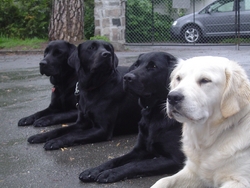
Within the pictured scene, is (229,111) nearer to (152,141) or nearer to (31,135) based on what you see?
(152,141)

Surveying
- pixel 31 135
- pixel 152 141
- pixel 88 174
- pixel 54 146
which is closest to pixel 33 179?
pixel 88 174

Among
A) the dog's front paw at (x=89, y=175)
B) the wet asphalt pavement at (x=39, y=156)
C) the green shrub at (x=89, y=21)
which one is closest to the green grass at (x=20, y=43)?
the green shrub at (x=89, y=21)

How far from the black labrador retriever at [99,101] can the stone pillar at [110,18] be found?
31.7 feet

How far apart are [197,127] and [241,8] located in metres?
14.7

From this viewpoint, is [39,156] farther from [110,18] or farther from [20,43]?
[20,43]

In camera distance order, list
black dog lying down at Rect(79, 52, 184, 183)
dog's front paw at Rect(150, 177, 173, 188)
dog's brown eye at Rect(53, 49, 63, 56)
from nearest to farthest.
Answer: dog's front paw at Rect(150, 177, 173, 188)
black dog lying down at Rect(79, 52, 184, 183)
dog's brown eye at Rect(53, 49, 63, 56)

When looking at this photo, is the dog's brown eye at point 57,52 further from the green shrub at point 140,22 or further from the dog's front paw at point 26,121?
the green shrub at point 140,22

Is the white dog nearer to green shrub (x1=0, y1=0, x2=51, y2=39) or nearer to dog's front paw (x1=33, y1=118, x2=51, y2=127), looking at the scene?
dog's front paw (x1=33, y1=118, x2=51, y2=127)

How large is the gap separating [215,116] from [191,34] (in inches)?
582

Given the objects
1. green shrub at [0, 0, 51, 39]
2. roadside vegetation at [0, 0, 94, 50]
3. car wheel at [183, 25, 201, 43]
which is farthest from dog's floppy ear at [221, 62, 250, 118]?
green shrub at [0, 0, 51, 39]

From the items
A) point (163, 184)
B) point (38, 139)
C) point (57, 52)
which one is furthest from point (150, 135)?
point (57, 52)

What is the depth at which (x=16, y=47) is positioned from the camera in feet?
52.1

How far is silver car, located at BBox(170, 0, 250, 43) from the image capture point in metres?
17.4

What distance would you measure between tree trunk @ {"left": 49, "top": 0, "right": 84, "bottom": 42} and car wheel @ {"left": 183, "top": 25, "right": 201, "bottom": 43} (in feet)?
15.6
